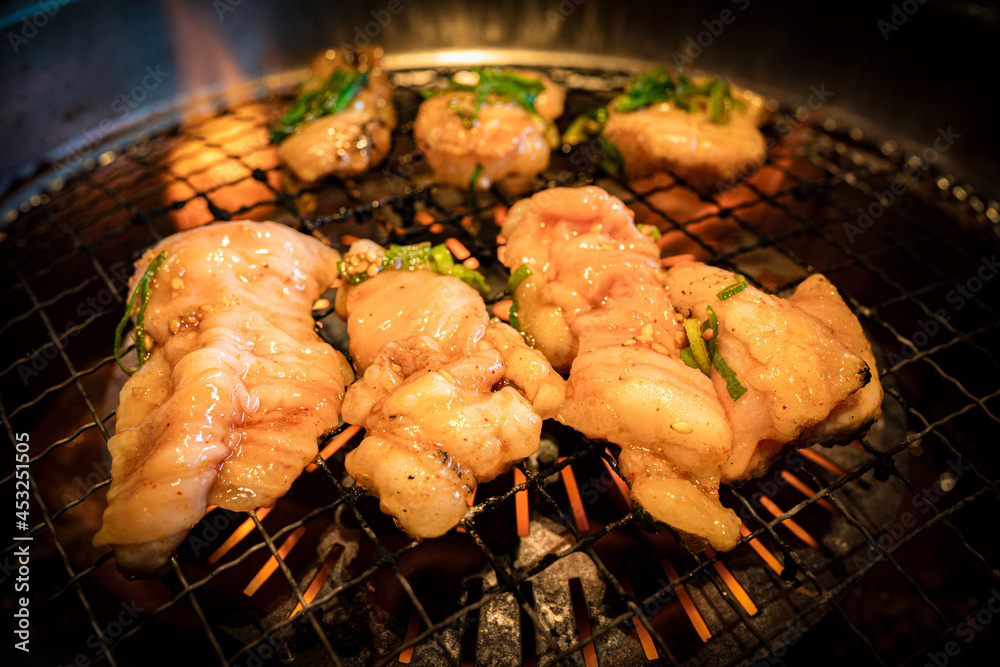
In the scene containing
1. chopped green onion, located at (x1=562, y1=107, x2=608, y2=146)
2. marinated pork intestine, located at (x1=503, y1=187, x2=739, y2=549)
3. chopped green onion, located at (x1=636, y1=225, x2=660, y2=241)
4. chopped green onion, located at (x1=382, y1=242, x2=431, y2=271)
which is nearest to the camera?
marinated pork intestine, located at (x1=503, y1=187, x2=739, y2=549)

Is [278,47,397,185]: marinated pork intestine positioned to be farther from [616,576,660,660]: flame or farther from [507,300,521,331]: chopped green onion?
[616,576,660,660]: flame

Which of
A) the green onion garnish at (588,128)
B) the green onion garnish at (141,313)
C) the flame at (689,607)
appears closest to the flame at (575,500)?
the flame at (689,607)

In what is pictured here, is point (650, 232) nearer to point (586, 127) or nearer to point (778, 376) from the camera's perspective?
point (778, 376)

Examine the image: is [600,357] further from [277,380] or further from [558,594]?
[277,380]

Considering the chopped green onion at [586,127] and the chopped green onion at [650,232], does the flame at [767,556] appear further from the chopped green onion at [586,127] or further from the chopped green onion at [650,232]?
the chopped green onion at [586,127]

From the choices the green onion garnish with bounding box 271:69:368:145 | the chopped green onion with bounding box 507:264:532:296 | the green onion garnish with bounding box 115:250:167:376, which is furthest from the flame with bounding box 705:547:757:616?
the green onion garnish with bounding box 271:69:368:145
